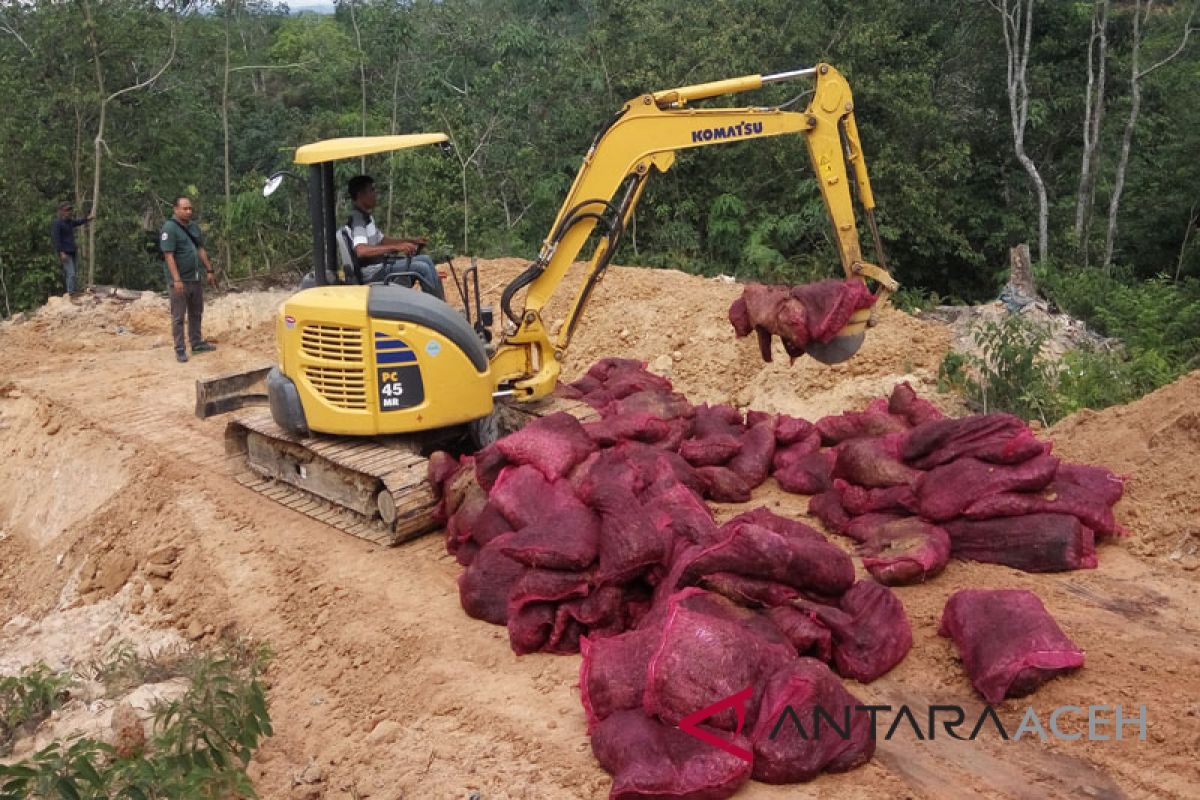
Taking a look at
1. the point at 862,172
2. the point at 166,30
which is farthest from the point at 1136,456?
the point at 166,30

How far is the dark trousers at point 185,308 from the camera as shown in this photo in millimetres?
11523

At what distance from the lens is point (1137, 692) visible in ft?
13.6

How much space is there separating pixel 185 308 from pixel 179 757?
8.76 metres

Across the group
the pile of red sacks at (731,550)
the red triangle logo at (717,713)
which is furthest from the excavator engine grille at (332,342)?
the red triangle logo at (717,713)

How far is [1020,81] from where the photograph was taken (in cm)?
1788

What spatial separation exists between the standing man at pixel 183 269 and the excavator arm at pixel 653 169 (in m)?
5.56

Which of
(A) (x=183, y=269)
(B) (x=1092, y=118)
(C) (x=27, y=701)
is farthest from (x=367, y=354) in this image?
(B) (x=1092, y=118)

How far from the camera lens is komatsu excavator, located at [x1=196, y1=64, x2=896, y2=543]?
6.30m

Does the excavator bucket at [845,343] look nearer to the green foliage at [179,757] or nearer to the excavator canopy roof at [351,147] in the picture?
the excavator canopy roof at [351,147]

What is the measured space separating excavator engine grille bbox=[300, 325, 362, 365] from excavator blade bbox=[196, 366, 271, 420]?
2.92 meters

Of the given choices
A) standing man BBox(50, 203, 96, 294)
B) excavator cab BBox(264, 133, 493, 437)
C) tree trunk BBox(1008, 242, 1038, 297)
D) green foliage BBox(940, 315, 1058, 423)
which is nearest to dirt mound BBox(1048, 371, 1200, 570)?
green foliage BBox(940, 315, 1058, 423)

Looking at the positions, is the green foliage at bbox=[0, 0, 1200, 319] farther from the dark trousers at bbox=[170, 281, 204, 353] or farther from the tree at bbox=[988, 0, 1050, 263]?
the dark trousers at bbox=[170, 281, 204, 353]

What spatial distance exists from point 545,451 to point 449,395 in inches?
37.7

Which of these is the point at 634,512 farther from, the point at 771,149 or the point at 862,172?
the point at 771,149
